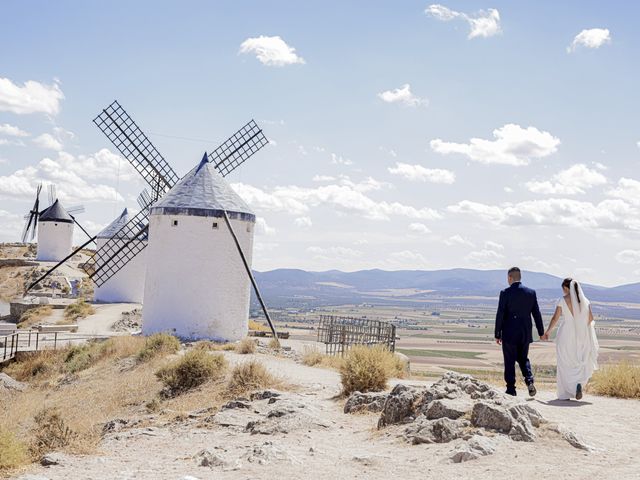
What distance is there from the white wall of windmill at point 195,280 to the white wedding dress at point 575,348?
11.8 m

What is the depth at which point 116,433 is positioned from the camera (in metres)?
9.61

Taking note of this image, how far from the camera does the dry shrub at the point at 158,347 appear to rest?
1656cm

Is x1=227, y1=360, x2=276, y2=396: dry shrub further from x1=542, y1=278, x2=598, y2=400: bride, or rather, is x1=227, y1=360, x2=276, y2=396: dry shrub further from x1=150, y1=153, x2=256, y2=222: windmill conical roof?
x1=150, y1=153, x2=256, y2=222: windmill conical roof

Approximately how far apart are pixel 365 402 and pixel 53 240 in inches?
1833

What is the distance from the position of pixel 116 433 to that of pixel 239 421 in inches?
66.8

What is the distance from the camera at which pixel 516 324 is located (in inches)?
384

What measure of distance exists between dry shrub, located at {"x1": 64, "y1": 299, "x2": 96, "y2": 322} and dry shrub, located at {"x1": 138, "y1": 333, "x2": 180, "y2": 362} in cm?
1166

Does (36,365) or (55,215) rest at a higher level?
(55,215)

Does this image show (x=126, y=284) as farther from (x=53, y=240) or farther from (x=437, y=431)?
(x=437, y=431)

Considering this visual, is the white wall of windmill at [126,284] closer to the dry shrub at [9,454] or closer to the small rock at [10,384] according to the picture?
the small rock at [10,384]

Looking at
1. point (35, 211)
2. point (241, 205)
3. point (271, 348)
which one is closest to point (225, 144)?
point (241, 205)

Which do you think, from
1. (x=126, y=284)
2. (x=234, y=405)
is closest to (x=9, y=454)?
(x=234, y=405)

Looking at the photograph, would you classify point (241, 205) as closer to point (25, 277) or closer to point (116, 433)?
point (116, 433)

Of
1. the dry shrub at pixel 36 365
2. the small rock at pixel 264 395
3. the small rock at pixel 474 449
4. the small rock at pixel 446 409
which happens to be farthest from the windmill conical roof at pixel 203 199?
the small rock at pixel 474 449
